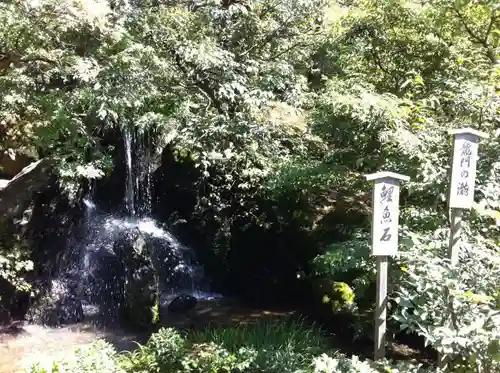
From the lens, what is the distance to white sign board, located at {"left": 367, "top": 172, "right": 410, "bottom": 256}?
4.13m

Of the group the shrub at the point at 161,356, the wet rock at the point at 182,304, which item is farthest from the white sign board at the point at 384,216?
the wet rock at the point at 182,304

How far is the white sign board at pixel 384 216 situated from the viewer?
4.13 metres

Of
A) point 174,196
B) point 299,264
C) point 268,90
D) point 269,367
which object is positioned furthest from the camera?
point 174,196

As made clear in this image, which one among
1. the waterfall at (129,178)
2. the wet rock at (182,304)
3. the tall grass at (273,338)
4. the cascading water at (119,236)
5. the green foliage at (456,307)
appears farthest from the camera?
the waterfall at (129,178)

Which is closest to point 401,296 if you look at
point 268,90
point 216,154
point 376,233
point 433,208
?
point 376,233

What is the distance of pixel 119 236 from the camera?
29.1 ft

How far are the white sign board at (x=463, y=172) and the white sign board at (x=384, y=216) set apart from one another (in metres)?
0.40

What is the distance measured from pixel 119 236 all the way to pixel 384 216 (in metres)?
5.92

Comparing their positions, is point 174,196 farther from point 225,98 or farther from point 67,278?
point 225,98

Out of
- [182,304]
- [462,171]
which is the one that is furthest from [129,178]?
[462,171]

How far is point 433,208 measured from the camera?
205 inches

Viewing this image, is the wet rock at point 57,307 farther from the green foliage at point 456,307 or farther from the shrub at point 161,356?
the green foliage at point 456,307

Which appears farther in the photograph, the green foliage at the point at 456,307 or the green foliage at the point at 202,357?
the green foliage at the point at 202,357

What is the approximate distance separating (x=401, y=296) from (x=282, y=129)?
14.1 ft
